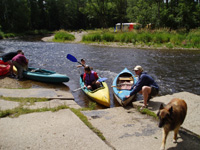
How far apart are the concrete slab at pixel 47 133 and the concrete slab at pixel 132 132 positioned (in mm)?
364

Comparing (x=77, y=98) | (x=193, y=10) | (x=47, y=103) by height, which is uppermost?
(x=193, y=10)

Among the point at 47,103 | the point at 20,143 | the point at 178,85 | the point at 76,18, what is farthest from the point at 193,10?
the point at 76,18

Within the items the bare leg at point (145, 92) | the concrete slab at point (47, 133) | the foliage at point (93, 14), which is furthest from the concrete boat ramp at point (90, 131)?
the foliage at point (93, 14)

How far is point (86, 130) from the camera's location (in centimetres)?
367

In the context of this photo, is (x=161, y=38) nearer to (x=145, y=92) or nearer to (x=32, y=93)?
→ (x=145, y=92)

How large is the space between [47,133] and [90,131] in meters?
0.80

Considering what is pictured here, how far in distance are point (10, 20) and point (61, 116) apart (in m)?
48.1

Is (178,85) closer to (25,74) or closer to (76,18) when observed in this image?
(25,74)

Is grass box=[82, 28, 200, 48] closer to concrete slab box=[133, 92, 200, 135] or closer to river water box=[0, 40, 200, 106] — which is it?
river water box=[0, 40, 200, 106]

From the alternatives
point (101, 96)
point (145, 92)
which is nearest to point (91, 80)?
point (101, 96)

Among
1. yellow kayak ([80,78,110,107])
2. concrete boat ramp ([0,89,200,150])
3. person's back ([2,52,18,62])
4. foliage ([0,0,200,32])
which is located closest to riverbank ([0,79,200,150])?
concrete boat ramp ([0,89,200,150])

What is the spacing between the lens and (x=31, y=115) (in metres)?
4.27

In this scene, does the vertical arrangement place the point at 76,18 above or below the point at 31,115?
above

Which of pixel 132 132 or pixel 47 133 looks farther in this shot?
pixel 132 132
